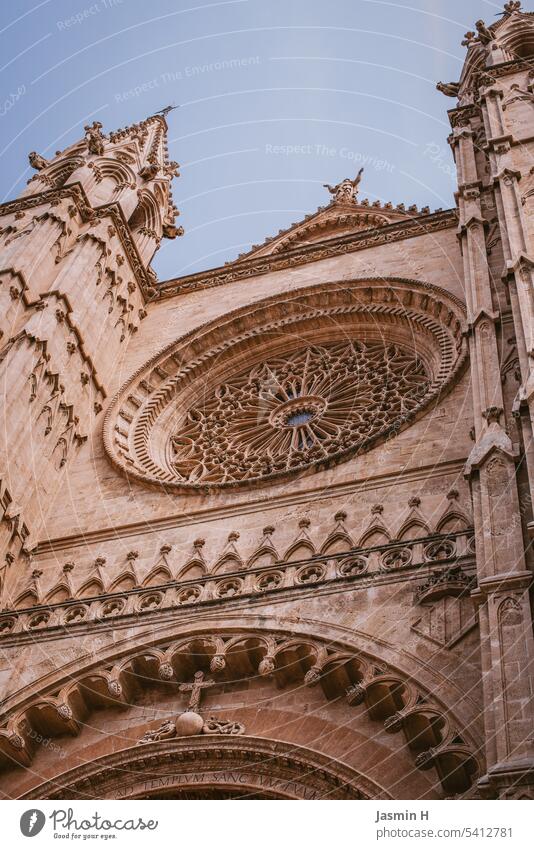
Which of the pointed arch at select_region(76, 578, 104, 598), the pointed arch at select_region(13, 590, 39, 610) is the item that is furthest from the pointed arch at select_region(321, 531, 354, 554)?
the pointed arch at select_region(13, 590, 39, 610)

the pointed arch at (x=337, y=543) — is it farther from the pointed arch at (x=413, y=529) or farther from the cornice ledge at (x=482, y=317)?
the cornice ledge at (x=482, y=317)

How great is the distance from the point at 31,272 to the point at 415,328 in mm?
5807

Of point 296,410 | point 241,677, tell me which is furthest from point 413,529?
point 296,410

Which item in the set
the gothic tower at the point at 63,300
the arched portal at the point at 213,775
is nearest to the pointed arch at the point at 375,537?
the arched portal at the point at 213,775

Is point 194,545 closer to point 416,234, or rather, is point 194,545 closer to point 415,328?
point 415,328

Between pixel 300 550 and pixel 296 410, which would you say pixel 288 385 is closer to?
pixel 296 410

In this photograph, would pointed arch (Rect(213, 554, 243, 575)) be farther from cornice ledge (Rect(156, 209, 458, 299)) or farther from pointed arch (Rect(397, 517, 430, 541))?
cornice ledge (Rect(156, 209, 458, 299))

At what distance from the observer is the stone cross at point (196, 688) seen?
10.4m

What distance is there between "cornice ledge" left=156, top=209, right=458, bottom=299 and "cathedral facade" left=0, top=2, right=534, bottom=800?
0.17ft

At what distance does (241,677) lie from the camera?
418 inches

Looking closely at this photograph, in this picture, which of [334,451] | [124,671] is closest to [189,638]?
[124,671]

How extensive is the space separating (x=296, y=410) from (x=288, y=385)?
2.76 ft

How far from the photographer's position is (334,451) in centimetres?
1452

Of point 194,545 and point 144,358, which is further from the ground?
point 144,358
